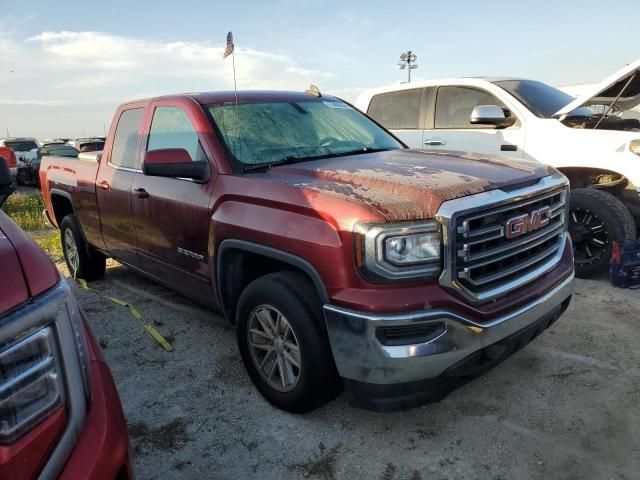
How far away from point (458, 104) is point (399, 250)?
4.36 m

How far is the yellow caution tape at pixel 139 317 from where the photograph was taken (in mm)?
3904

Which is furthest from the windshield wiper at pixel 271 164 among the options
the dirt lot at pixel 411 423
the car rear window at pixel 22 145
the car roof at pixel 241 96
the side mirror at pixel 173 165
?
the car rear window at pixel 22 145

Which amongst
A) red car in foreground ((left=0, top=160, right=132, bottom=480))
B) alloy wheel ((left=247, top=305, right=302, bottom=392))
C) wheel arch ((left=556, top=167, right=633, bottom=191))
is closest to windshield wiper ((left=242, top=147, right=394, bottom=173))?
alloy wheel ((left=247, top=305, right=302, bottom=392))

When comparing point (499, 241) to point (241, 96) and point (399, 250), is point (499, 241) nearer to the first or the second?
point (399, 250)

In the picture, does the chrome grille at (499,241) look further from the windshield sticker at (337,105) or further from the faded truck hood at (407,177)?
the windshield sticker at (337,105)

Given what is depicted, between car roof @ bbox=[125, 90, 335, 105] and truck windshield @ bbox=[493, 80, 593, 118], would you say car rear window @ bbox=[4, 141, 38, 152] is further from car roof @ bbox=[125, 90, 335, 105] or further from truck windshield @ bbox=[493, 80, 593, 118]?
truck windshield @ bbox=[493, 80, 593, 118]

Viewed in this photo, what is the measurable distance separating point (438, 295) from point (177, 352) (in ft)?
7.30

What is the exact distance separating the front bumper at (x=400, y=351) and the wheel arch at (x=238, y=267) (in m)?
0.44

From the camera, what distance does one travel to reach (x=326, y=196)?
2432 millimetres

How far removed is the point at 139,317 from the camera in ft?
14.6

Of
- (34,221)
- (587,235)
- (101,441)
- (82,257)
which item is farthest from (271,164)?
(34,221)

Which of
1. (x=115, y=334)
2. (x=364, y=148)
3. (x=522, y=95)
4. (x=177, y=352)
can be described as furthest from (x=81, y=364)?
Result: (x=522, y=95)

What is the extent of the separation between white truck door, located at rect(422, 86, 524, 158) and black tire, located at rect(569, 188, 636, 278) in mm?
873

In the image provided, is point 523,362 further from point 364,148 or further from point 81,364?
point 81,364
